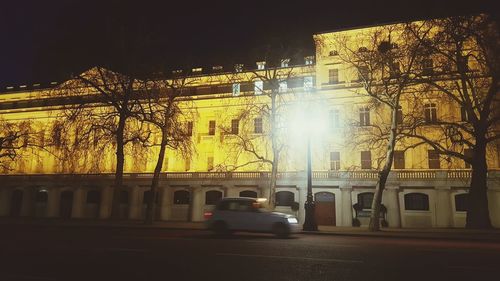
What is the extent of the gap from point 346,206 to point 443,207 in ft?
25.8

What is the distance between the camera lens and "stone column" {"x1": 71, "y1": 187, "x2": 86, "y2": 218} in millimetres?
41625

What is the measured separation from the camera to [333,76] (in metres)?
37.3

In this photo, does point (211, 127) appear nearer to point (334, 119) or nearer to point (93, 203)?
point (334, 119)

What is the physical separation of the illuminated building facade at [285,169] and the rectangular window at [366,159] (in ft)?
0.33

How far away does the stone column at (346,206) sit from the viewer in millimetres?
32781

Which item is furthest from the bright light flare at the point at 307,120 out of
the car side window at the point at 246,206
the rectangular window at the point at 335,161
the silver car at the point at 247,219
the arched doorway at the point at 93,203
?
the arched doorway at the point at 93,203

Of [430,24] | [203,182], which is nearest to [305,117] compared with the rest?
[430,24]

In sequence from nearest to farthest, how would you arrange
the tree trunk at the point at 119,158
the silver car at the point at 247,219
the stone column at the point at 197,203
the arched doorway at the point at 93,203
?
the silver car at the point at 247,219
the tree trunk at the point at 119,158
the stone column at the point at 197,203
the arched doorway at the point at 93,203

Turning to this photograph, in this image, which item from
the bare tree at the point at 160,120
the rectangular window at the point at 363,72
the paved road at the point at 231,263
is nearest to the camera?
the paved road at the point at 231,263

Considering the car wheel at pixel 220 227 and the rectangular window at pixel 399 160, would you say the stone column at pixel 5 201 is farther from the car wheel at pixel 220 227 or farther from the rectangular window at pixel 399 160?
the rectangular window at pixel 399 160

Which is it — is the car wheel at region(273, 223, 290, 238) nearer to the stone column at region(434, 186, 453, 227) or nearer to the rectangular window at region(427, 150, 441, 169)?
the stone column at region(434, 186, 453, 227)

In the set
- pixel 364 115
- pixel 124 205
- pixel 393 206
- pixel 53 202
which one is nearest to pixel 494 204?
pixel 393 206

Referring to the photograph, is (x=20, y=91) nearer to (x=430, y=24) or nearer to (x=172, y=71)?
(x=172, y=71)

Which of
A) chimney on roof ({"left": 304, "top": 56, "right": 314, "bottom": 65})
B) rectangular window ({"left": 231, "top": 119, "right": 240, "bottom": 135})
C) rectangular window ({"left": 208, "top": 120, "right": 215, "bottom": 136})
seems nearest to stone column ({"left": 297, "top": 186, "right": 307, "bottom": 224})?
rectangular window ({"left": 231, "top": 119, "right": 240, "bottom": 135})
